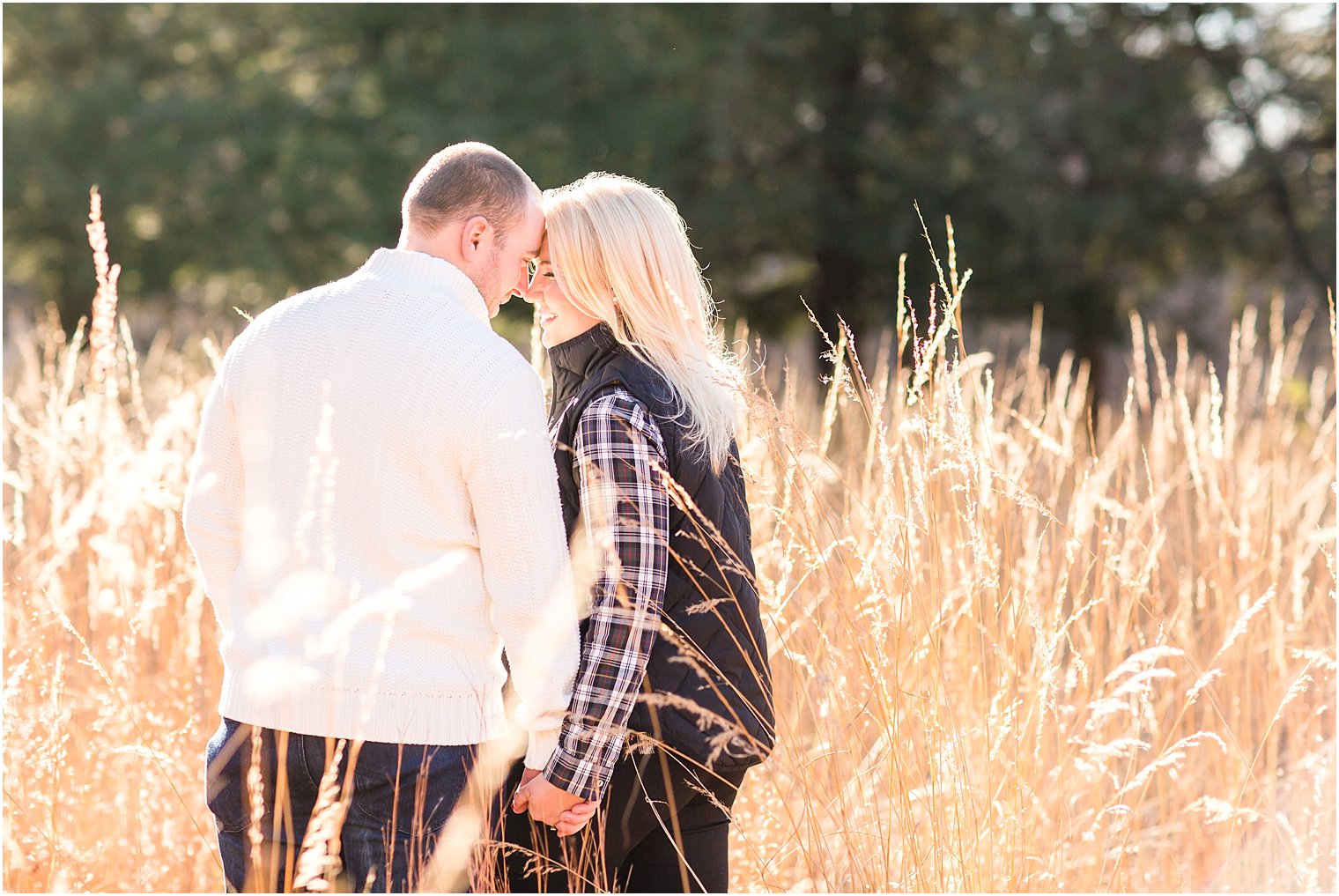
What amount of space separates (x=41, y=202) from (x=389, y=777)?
15.6m

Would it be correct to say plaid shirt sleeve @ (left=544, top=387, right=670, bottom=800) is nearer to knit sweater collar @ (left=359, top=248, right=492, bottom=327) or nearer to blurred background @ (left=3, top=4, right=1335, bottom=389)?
knit sweater collar @ (left=359, top=248, right=492, bottom=327)

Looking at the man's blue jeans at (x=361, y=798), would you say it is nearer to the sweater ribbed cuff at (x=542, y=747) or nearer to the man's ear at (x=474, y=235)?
the sweater ribbed cuff at (x=542, y=747)

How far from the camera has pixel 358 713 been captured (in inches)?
63.1

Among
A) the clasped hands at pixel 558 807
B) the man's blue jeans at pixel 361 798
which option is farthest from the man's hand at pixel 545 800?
the man's blue jeans at pixel 361 798

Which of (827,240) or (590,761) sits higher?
(827,240)

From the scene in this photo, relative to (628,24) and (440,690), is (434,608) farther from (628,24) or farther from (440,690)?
(628,24)

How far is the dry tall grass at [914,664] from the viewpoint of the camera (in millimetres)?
1877

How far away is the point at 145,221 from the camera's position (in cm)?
1536

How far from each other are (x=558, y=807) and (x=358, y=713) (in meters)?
0.33

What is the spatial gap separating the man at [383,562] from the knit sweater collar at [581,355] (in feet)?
0.62

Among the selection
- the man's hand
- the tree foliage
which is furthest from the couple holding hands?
the tree foliage

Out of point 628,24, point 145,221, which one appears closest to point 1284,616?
point 628,24

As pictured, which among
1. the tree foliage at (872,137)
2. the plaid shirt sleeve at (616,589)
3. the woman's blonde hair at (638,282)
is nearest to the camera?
the plaid shirt sleeve at (616,589)

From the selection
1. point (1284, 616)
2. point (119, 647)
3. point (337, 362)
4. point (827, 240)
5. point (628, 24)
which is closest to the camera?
point (337, 362)
